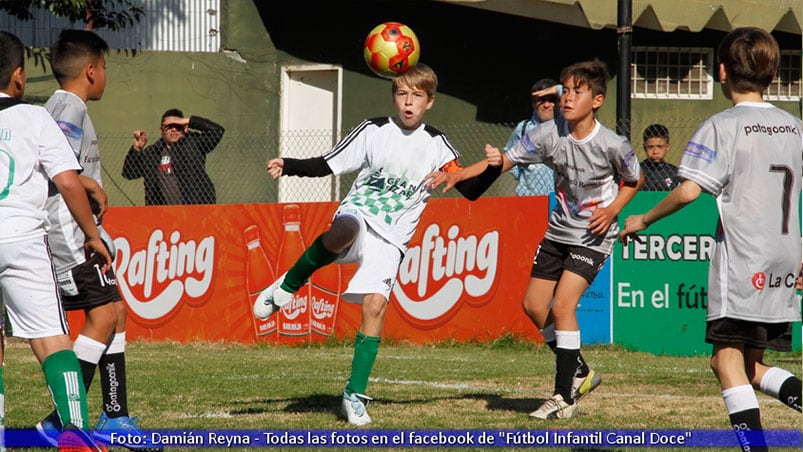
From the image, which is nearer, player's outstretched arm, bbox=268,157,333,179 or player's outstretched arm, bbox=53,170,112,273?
player's outstretched arm, bbox=53,170,112,273

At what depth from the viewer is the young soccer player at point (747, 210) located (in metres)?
5.30

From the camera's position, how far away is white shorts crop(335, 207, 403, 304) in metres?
7.24

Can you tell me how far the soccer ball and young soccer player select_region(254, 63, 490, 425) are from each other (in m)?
1.39

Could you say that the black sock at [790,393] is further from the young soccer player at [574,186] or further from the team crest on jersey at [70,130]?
the team crest on jersey at [70,130]

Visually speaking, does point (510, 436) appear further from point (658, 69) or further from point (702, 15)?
point (658, 69)

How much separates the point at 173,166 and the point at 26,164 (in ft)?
30.1

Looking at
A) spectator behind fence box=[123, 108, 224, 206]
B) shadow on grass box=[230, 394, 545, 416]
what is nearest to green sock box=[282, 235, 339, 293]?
shadow on grass box=[230, 394, 545, 416]

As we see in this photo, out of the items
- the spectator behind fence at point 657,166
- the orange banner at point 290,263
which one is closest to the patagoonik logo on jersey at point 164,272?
the orange banner at point 290,263

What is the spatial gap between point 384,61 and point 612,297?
4.70 metres

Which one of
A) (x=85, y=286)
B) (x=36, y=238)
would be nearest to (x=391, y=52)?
(x=85, y=286)

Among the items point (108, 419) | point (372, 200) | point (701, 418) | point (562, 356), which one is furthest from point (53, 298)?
point (701, 418)

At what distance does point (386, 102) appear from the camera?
20.4m

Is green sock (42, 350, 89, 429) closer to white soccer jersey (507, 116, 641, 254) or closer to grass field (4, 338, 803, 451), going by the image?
grass field (4, 338, 803, 451)

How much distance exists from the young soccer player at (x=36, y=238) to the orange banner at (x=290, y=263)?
24.7 feet
